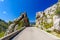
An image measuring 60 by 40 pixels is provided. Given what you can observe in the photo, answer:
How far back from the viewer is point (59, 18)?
2427 centimetres

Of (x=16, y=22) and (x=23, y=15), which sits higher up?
(x=23, y=15)

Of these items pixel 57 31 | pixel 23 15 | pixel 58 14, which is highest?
pixel 23 15

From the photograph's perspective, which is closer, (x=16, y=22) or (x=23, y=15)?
(x=16, y=22)

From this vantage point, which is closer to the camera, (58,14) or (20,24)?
(58,14)

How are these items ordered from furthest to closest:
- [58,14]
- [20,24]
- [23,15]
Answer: [23,15]
[20,24]
[58,14]

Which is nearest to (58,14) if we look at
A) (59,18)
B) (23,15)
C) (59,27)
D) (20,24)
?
(59,18)

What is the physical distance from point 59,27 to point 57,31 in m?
0.87

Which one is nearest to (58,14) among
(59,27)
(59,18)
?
(59,18)

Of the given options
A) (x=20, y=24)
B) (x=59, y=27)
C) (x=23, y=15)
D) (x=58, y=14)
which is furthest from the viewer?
(x=23, y=15)

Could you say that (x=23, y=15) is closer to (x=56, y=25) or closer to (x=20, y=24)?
(x=20, y=24)

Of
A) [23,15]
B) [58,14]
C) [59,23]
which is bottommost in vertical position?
[59,23]

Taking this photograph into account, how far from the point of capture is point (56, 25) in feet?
78.6

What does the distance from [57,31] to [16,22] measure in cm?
4548

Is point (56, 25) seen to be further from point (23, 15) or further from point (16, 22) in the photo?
point (23, 15)
